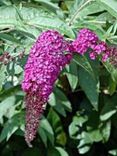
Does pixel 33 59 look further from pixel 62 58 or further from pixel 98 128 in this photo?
pixel 98 128

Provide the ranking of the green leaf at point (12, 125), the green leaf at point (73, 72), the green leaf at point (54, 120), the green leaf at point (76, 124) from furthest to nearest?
the green leaf at point (76, 124) → the green leaf at point (54, 120) → the green leaf at point (12, 125) → the green leaf at point (73, 72)

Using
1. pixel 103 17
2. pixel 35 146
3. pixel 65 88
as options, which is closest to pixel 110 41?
pixel 103 17

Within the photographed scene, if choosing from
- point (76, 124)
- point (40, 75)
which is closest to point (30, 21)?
point (40, 75)

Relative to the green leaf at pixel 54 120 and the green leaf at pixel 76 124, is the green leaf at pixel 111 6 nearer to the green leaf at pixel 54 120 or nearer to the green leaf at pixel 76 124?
the green leaf at pixel 54 120

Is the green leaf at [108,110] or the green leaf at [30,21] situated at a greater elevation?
the green leaf at [30,21]

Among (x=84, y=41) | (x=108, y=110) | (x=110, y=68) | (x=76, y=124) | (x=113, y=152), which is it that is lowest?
(x=113, y=152)

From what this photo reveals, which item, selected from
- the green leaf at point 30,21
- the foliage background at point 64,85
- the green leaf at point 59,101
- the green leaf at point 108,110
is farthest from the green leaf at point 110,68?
the green leaf at point 108,110

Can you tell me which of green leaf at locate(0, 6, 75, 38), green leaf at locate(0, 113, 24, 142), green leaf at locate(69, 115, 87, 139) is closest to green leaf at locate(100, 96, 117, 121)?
green leaf at locate(69, 115, 87, 139)

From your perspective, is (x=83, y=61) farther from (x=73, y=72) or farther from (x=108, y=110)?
(x=108, y=110)
